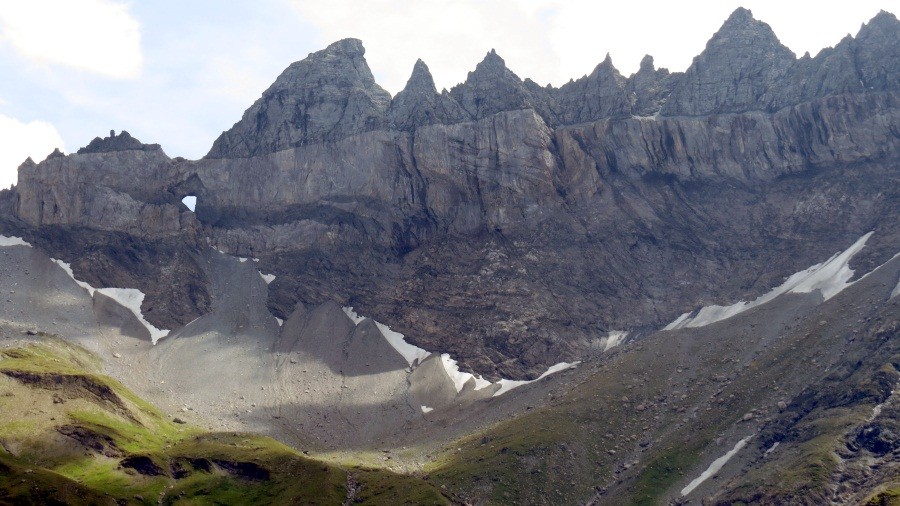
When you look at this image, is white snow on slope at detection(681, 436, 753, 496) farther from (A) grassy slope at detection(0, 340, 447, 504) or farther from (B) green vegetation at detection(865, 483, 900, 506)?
(A) grassy slope at detection(0, 340, 447, 504)

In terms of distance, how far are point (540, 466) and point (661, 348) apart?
132 ft

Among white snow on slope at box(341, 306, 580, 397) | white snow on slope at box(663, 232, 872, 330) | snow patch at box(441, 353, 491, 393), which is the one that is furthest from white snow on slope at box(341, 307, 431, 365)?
white snow on slope at box(663, 232, 872, 330)

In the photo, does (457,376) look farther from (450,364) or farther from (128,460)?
(128,460)

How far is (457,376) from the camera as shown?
180 metres

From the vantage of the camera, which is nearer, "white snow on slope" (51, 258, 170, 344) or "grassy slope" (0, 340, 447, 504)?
"grassy slope" (0, 340, 447, 504)

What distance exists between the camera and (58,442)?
454ft

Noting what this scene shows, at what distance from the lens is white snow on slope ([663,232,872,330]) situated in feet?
564

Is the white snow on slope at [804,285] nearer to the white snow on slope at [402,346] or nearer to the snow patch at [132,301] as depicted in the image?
the white snow on slope at [402,346]

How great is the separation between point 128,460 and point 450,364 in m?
66.5

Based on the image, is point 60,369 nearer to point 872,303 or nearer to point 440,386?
point 440,386

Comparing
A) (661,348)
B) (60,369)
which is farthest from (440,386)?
(60,369)

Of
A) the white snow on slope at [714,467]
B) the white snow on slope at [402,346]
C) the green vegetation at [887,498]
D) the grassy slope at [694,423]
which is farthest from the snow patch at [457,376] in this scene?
the green vegetation at [887,498]

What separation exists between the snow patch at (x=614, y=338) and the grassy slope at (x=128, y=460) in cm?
6201

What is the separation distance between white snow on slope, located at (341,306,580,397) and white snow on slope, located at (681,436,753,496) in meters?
48.0
